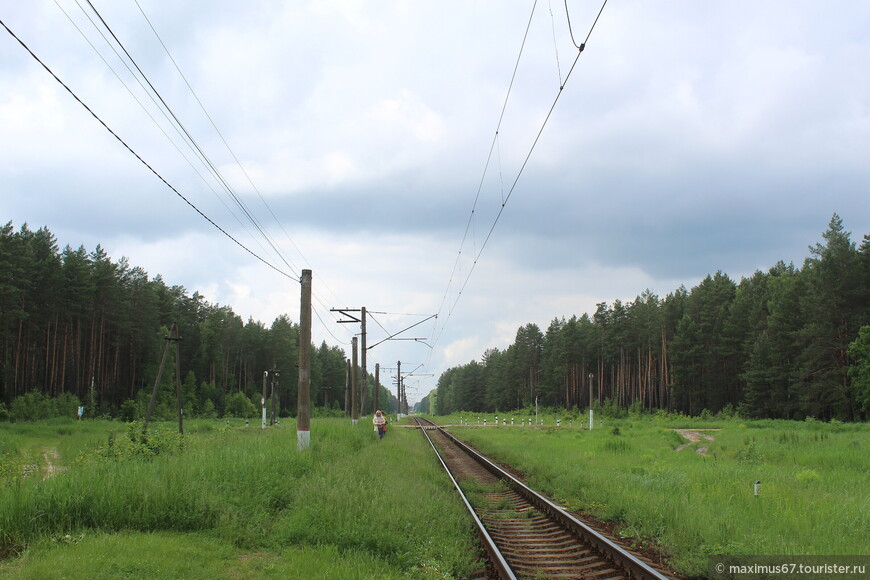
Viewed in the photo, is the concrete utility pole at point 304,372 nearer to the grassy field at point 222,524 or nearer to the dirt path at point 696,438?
the grassy field at point 222,524

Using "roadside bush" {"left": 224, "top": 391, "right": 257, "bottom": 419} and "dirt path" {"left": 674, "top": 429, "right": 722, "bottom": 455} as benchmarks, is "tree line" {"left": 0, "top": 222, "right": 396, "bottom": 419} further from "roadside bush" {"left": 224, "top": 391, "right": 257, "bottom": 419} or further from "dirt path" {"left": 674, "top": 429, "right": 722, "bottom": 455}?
"dirt path" {"left": 674, "top": 429, "right": 722, "bottom": 455}

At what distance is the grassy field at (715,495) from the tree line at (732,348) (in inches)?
631

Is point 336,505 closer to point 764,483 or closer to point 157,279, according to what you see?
point 764,483

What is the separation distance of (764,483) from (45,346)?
188 ft

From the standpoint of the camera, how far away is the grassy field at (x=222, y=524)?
23.6 feet

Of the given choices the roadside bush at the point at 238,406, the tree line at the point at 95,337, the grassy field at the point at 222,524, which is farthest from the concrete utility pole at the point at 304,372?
the roadside bush at the point at 238,406

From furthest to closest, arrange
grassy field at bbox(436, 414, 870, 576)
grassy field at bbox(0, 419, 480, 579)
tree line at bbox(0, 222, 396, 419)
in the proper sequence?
tree line at bbox(0, 222, 396, 419) < grassy field at bbox(436, 414, 870, 576) < grassy field at bbox(0, 419, 480, 579)

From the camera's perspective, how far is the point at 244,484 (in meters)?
11.2

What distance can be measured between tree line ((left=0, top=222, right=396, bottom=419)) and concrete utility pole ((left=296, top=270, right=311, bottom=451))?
33.3m

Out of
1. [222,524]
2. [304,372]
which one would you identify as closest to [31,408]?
[304,372]

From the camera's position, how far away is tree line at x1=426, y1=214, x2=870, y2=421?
46.5m

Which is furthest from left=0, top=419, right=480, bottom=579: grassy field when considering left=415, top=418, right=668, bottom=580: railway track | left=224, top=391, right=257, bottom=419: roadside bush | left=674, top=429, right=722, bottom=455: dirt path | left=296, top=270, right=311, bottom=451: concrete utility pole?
left=224, top=391, right=257, bottom=419: roadside bush

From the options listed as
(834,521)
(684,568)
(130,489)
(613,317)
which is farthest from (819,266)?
(130,489)

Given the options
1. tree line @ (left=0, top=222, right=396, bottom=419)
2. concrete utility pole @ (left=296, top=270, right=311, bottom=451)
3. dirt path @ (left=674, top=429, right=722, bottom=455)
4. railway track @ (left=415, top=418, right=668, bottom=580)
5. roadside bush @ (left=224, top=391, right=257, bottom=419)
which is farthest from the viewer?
roadside bush @ (left=224, top=391, right=257, bottom=419)
